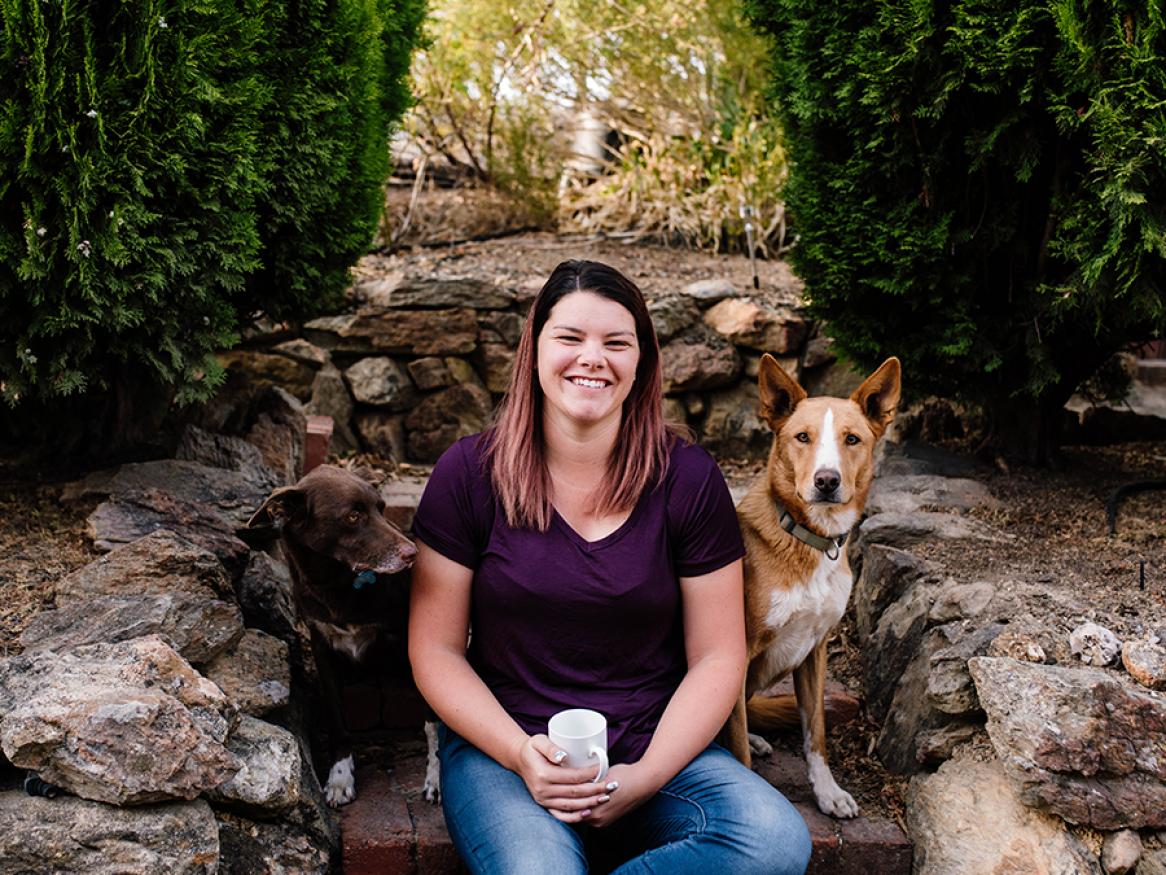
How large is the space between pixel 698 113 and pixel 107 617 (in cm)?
619

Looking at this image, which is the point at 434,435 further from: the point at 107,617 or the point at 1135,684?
the point at 1135,684

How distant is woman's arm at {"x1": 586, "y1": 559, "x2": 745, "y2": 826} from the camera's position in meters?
2.45

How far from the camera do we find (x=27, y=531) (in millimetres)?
3557

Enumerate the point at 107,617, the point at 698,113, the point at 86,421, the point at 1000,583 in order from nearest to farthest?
1. the point at 107,617
2. the point at 1000,583
3. the point at 86,421
4. the point at 698,113

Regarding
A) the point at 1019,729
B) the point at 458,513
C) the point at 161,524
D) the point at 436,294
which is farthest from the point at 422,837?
the point at 436,294

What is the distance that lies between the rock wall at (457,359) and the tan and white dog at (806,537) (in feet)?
8.77

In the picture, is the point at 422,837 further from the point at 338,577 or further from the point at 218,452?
the point at 218,452

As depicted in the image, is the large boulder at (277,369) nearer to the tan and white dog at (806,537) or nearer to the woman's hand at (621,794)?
the tan and white dog at (806,537)

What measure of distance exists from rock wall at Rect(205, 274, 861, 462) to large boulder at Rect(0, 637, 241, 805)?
3.37 metres

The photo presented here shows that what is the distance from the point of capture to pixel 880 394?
317cm

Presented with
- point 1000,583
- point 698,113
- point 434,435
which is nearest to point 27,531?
point 434,435

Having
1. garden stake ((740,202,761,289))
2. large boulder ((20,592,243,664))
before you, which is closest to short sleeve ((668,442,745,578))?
large boulder ((20,592,243,664))

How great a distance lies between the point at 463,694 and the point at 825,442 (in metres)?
1.26

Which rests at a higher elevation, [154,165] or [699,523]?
[154,165]
